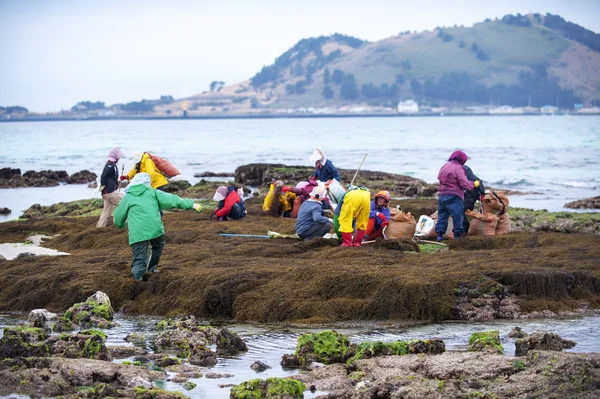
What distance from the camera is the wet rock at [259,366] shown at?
377 inches

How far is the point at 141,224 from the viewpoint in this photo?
44.0ft

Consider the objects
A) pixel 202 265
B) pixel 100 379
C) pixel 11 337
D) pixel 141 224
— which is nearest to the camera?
pixel 100 379

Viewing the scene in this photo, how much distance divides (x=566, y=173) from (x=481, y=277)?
43149 mm

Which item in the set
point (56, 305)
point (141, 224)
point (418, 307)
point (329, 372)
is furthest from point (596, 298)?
point (56, 305)

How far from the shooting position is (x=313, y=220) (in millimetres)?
16641

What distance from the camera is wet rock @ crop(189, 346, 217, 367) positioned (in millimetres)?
9820

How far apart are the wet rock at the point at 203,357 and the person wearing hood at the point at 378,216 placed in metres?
7.52

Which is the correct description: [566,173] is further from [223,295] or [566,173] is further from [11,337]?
[11,337]

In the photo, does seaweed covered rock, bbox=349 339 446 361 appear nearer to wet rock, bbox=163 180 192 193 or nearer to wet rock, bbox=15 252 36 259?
wet rock, bbox=15 252 36 259

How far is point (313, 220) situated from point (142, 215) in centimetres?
409

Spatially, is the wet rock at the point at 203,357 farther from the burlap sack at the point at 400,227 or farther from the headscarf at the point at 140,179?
the burlap sack at the point at 400,227

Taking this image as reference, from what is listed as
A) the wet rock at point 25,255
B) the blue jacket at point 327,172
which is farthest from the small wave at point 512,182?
the wet rock at point 25,255

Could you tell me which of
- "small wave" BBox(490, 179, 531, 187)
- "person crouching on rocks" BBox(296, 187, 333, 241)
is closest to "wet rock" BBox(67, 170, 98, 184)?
"small wave" BBox(490, 179, 531, 187)

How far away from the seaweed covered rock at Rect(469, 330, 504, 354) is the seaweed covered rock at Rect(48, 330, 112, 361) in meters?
3.92
